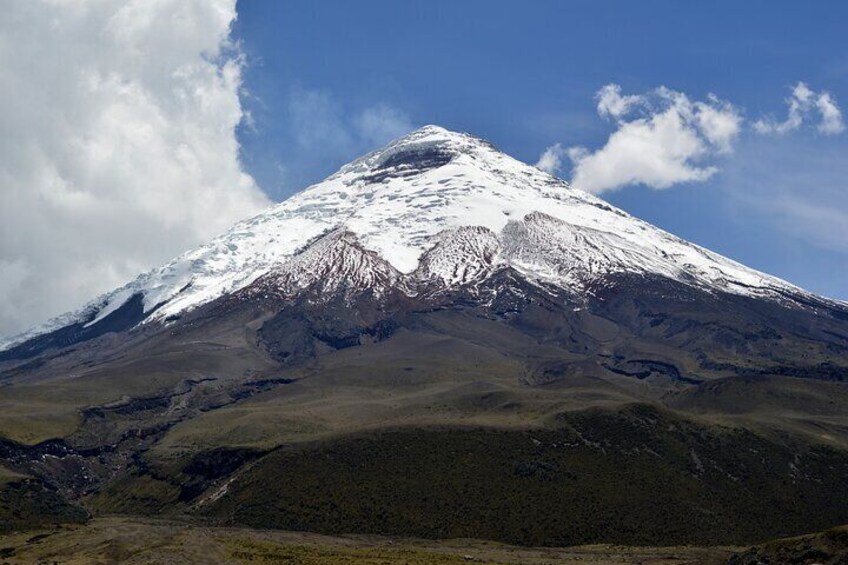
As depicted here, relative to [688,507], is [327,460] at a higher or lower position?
higher

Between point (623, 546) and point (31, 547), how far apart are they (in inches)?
3236

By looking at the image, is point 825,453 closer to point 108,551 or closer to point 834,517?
point 834,517

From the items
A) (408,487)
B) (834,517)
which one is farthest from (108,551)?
(834,517)

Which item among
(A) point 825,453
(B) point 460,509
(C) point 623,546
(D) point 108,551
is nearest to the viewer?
(D) point 108,551

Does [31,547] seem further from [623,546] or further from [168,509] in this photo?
[623,546]

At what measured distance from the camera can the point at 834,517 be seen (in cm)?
15638

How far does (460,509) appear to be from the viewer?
15275cm

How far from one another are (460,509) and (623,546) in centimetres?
2735

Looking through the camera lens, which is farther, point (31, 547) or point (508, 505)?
point (508, 505)

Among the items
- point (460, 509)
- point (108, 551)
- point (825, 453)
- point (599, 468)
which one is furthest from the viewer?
point (825, 453)

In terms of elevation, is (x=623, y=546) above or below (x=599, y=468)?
below

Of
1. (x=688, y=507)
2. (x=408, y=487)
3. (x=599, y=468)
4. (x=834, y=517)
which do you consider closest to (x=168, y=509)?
(x=408, y=487)

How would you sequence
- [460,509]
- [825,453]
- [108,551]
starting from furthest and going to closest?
[825,453] < [460,509] < [108,551]

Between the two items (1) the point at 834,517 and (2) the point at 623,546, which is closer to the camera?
(2) the point at 623,546
